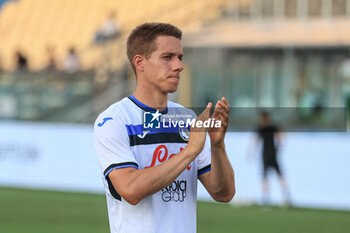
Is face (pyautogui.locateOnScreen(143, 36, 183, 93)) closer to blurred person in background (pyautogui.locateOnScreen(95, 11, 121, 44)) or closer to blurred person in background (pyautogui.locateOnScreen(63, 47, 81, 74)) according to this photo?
blurred person in background (pyautogui.locateOnScreen(63, 47, 81, 74))

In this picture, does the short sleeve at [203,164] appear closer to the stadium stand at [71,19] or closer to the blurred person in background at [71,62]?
the blurred person in background at [71,62]

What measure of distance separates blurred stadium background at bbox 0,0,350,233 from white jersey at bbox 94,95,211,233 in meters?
7.98

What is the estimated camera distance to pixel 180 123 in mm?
3496

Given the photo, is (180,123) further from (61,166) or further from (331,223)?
(61,166)

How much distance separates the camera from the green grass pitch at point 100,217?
11703 millimetres

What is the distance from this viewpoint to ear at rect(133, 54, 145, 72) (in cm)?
344

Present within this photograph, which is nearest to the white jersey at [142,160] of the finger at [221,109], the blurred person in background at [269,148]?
the finger at [221,109]

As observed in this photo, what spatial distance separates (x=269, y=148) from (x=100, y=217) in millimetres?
3770

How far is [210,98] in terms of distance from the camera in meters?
16.5

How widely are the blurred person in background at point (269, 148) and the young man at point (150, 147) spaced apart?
454 inches

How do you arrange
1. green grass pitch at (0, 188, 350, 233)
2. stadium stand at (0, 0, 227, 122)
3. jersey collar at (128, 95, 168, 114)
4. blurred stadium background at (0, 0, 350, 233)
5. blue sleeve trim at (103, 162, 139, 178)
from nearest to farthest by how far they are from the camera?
blue sleeve trim at (103, 162, 139, 178)
jersey collar at (128, 95, 168, 114)
green grass pitch at (0, 188, 350, 233)
blurred stadium background at (0, 0, 350, 233)
stadium stand at (0, 0, 227, 122)

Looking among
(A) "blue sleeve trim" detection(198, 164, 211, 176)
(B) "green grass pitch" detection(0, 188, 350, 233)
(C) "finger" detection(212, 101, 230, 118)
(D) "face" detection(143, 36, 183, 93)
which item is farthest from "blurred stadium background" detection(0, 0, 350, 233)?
(C) "finger" detection(212, 101, 230, 118)

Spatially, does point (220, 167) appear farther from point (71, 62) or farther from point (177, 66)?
point (71, 62)

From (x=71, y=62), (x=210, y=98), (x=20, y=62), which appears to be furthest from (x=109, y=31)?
(x=210, y=98)
